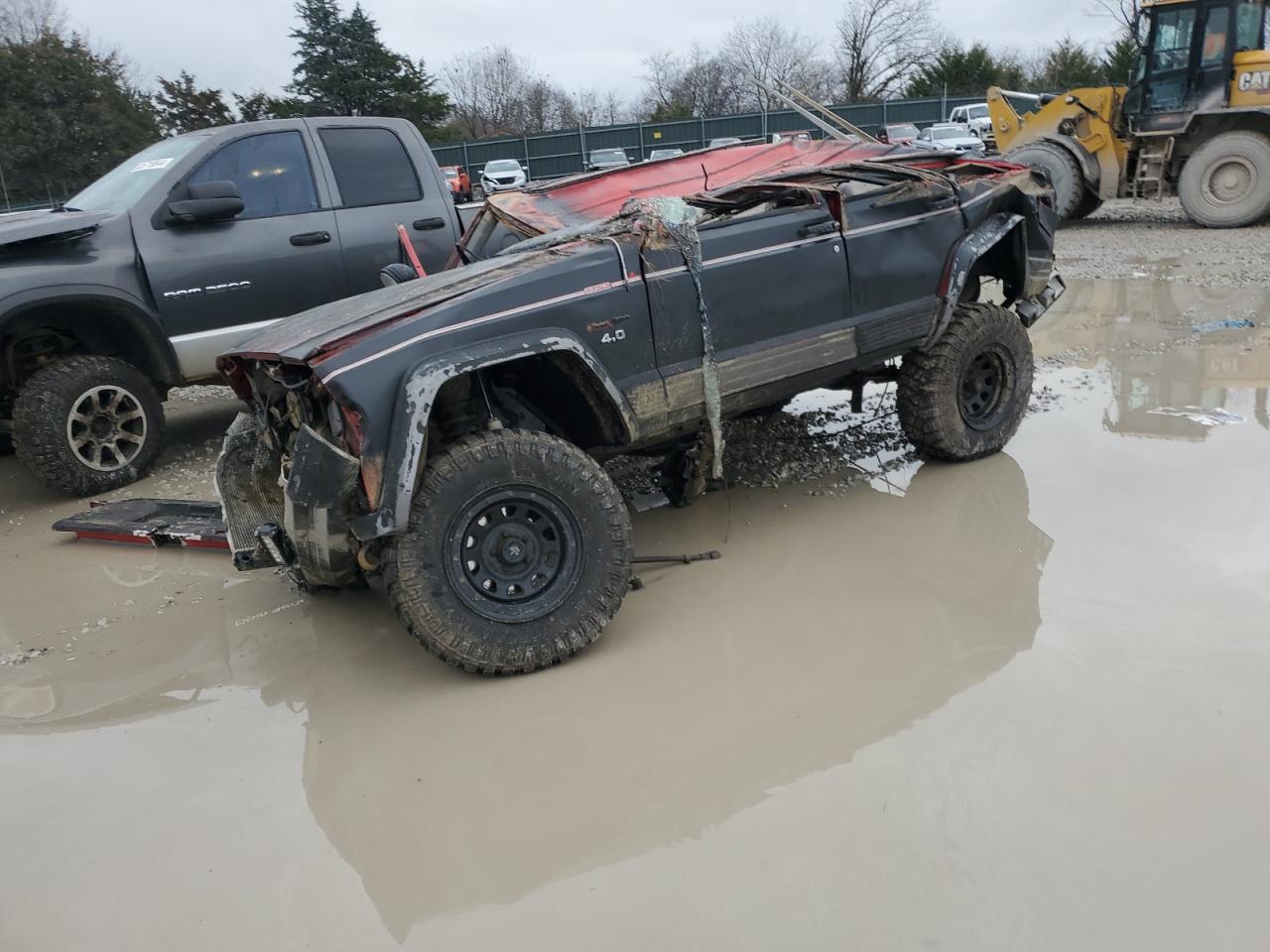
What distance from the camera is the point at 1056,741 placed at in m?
2.86

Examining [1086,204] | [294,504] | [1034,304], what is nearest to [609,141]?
[1086,204]

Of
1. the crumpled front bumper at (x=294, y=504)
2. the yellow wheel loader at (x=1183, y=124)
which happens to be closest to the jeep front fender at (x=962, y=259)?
the crumpled front bumper at (x=294, y=504)

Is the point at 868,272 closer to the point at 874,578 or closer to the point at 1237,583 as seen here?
the point at 874,578

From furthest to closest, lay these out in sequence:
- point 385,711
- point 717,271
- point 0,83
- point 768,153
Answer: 1. point 0,83
2. point 768,153
3. point 717,271
4. point 385,711

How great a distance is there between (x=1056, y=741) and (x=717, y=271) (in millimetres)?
2170

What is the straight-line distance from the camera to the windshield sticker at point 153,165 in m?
5.98

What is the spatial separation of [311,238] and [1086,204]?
42.5ft

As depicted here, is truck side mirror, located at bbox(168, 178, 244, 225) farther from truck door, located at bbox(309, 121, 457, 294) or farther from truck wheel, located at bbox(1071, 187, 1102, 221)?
truck wheel, located at bbox(1071, 187, 1102, 221)

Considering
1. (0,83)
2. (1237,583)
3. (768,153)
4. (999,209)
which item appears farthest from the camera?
(0,83)

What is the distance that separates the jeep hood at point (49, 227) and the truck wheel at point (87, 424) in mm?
670

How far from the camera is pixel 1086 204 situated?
15.1 metres

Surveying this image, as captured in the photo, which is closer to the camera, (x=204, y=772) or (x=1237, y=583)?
(x=204, y=772)

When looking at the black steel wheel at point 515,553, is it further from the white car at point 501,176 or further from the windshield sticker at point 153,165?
the white car at point 501,176

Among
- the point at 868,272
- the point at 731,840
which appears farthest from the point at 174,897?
the point at 868,272
